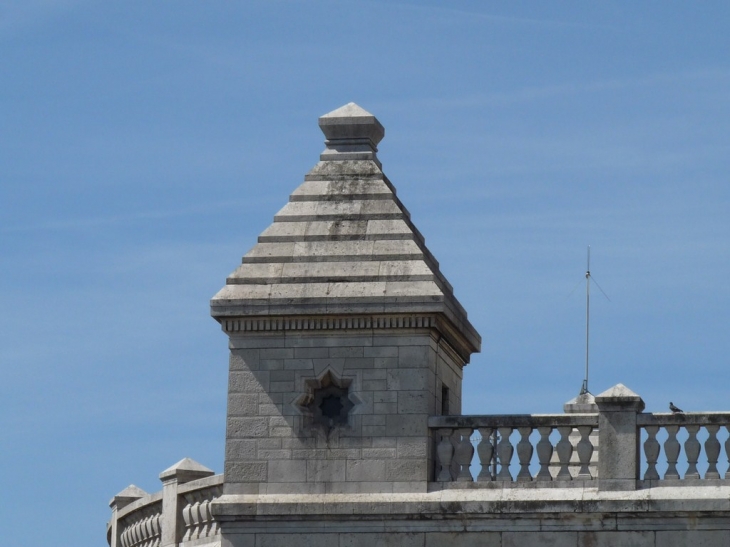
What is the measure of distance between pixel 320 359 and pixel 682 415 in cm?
410

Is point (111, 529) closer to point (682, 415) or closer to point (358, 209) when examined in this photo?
point (358, 209)

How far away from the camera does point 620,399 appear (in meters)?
23.4

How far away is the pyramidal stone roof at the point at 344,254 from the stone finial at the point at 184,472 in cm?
316

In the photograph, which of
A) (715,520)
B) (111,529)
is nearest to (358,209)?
(715,520)

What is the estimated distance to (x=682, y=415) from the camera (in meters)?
23.3

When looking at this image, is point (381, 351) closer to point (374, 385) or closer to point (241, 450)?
point (374, 385)

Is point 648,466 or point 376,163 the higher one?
point 376,163

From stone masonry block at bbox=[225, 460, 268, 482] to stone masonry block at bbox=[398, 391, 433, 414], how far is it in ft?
5.45

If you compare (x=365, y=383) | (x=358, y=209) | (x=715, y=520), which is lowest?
(x=715, y=520)

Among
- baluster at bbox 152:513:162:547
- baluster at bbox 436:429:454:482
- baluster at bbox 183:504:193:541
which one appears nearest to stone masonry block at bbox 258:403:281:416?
baluster at bbox 436:429:454:482

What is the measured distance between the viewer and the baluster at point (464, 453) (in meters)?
23.9

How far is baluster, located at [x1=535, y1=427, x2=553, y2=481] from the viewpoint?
23.5 metres

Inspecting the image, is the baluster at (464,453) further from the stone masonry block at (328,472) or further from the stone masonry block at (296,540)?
the stone masonry block at (296,540)

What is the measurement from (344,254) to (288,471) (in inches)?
101
